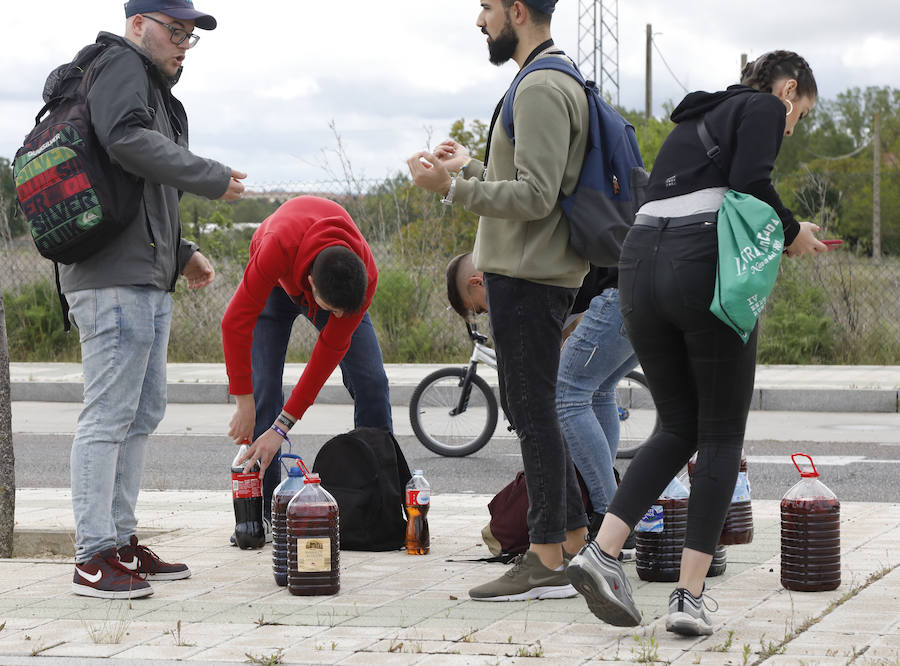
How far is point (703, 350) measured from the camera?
3859mm

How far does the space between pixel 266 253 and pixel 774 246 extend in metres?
2.08

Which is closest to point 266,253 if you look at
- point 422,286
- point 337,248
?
point 337,248

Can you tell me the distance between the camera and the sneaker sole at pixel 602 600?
12.7 feet

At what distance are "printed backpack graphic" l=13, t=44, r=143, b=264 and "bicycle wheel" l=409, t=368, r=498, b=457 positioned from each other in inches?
219

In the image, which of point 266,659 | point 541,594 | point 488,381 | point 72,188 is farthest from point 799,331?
point 266,659

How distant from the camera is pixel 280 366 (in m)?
5.87

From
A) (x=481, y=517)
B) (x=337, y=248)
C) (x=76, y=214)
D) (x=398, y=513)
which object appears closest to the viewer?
(x=76, y=214)

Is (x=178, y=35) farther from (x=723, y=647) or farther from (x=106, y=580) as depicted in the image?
(x=723, y=647)

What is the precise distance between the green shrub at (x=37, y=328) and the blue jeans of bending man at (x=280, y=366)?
37.0 ft

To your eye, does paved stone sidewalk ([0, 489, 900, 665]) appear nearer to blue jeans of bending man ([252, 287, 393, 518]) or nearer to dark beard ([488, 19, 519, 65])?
blue jeans of bending man ([252, 287, 393, 518])

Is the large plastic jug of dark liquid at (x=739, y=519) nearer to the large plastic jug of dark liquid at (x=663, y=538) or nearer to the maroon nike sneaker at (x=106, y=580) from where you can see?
the large plastic jug of dark liquid at (x=663, y=538)

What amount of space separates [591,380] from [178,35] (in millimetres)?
1987

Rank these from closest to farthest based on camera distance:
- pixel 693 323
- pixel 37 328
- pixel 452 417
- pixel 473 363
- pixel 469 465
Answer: pixel 693 323 → pixel 469 465 → pixel 452 417 → pixel 473 363 → pixel 37 328

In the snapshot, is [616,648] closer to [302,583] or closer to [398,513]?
[302,583]
